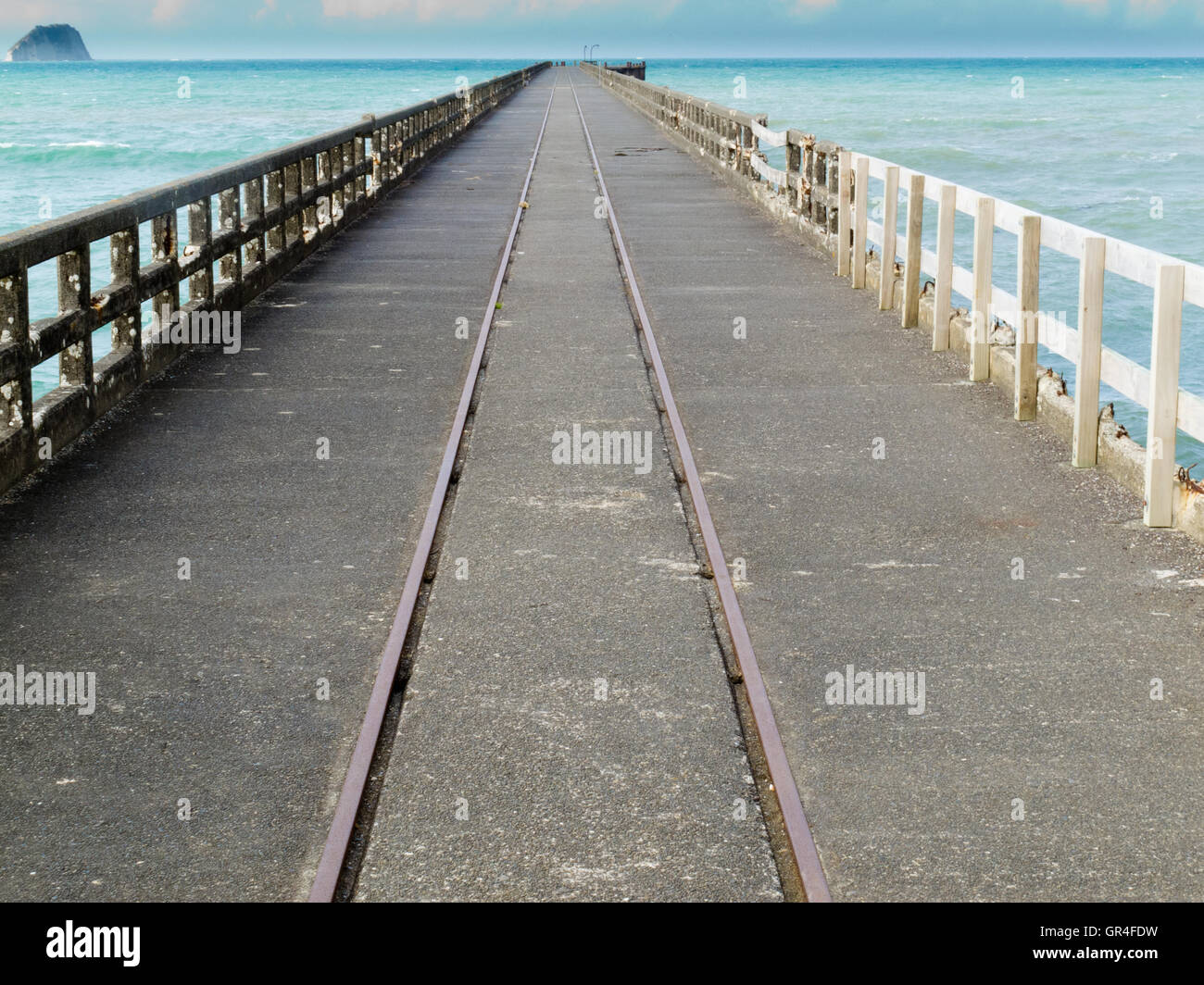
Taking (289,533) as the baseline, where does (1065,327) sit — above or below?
above

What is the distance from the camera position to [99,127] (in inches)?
4806

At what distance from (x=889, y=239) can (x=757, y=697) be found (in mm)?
9211

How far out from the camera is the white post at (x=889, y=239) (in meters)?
13.5

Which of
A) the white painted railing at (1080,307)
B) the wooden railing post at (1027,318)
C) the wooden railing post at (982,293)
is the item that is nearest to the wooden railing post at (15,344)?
the white painted railing at (1080,307)

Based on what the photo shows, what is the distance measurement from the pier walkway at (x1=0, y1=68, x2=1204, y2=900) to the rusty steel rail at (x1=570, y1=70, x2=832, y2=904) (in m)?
0.04

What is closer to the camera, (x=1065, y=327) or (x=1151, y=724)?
(x=1151, y=724)

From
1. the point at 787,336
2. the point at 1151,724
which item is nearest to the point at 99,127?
the point at 787,336

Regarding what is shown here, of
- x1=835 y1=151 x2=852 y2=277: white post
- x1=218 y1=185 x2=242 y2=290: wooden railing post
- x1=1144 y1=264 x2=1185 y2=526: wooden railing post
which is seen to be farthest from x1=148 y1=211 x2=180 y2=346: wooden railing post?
x1=835 y1=151 x2=852 y2=277: white post

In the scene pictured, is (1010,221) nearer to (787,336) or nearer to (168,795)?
(787,336)

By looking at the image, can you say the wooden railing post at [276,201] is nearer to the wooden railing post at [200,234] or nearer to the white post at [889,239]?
the wooden railing post at [200,234]

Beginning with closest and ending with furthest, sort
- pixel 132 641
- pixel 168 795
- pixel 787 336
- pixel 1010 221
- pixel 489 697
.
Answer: pixel 168 795
pixel 489 697
pixel 132 641
pixel 1010 221
pixel 787 336

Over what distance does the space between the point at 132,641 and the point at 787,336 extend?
7.82 meters

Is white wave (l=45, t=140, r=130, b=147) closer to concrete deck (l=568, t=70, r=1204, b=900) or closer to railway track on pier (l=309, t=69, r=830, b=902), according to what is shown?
concrete deck (l=568, t=70, r=1204, b=900)
